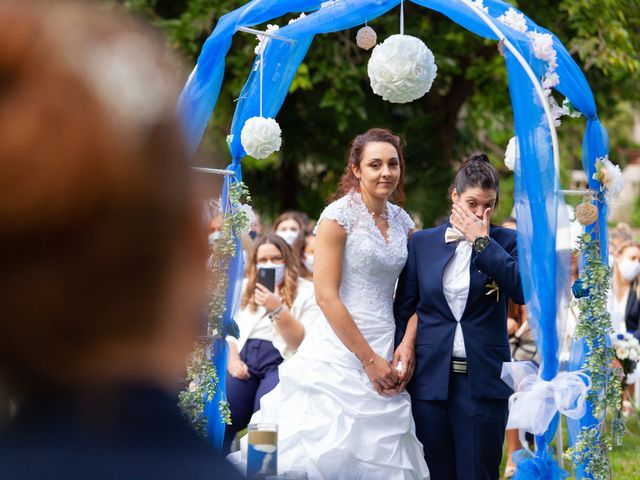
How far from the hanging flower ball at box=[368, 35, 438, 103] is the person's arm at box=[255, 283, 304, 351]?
6.98ft

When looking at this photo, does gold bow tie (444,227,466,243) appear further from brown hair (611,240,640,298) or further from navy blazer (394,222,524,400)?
brown hair (611,240,640,298)

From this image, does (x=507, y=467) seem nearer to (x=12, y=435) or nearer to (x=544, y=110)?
(x=544, y=110)

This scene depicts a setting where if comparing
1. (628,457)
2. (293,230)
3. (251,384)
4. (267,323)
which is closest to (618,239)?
(628,457)

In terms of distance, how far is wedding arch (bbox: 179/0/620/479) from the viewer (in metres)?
4.62

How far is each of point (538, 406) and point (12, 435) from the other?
4029mm

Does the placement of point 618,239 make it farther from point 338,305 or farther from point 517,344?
point 338,305

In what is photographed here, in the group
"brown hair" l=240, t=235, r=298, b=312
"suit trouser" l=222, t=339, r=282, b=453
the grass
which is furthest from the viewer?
the grass

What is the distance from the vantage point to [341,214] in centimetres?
489

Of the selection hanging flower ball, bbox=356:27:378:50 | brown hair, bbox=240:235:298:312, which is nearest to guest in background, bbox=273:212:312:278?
brown hair, bbox=240:235:298:312

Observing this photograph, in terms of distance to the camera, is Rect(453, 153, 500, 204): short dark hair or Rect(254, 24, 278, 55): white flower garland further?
Rect(254, 24, 278, 55): white flower garland

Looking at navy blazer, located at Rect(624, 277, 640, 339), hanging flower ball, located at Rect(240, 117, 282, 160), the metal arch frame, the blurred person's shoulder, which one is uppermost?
the metal arch frame

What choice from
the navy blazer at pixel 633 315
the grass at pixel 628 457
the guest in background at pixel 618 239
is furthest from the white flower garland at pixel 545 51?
the guest in background at pixel 618 239

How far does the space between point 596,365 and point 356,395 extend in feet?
4.17

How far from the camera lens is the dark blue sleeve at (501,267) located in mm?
4711
